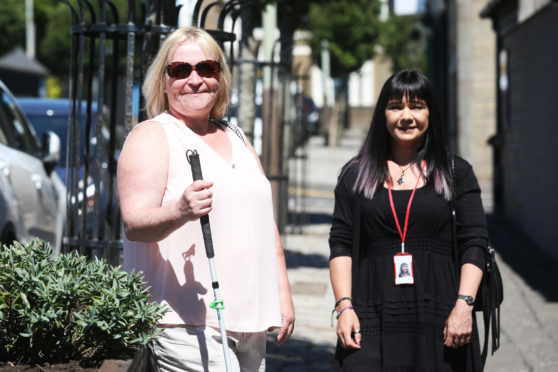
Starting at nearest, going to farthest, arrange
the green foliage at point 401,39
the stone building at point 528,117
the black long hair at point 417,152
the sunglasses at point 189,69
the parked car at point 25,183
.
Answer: the sunglasses at point 189,69 < the black long hair at point 417,152 < the parked car at point 25,183 < the stone building at point 528,117 < the green foliage at point 401,39

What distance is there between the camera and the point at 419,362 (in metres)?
3.52

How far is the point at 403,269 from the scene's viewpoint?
357 cm

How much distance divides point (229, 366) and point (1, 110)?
4986mm

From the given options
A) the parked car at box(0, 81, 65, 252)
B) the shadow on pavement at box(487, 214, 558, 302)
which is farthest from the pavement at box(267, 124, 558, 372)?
the parked car at box(0, 81, 65, 252)

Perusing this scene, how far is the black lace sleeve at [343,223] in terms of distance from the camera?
147 inches

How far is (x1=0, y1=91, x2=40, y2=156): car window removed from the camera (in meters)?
7.39

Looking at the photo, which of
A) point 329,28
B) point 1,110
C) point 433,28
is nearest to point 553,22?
point 1,110

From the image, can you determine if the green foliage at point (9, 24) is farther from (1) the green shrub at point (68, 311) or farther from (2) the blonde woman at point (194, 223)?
(1) the green shrub at point (68, 311)

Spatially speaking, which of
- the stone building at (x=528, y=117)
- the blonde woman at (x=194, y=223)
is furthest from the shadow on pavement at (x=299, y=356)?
the stone building at (x=528, y=117)

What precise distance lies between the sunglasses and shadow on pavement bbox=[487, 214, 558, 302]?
633 centimetres

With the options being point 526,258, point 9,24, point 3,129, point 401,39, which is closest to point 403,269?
point 3,129

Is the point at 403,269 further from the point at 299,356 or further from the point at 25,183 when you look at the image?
the point at 25,183

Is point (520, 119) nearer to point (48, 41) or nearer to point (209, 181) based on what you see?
point (209, 181)

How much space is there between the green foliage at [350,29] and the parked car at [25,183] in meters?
30.6
